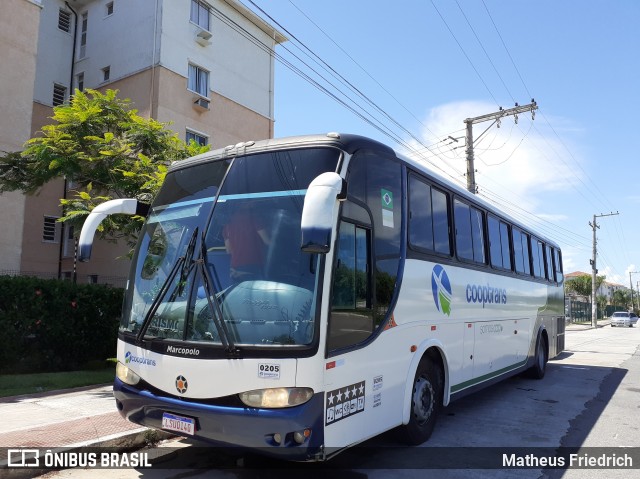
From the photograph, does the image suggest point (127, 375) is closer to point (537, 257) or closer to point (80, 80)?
point (537, 257)

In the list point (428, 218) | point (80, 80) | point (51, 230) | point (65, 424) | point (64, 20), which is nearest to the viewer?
point (65, 424)

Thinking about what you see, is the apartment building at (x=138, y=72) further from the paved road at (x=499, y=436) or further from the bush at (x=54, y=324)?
the paved road at (x=499, y=436)

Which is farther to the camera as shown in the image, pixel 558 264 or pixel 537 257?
pixel 558 264

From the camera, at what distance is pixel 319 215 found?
12.3 feet

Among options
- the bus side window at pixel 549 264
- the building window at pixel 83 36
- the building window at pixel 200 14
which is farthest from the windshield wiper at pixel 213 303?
the building window at pixel 83 36

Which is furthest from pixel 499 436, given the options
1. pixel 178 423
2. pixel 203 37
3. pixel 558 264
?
pixel 203 37

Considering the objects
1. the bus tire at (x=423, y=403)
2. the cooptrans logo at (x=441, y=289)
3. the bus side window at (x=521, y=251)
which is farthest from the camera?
the bus side window at (x=521, y=251)

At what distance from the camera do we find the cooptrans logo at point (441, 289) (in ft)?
21.1

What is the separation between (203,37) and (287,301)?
68.8ft

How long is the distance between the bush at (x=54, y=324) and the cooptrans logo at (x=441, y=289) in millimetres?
8008

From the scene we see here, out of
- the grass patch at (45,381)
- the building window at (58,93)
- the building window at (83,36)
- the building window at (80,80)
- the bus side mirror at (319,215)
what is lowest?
the grass patch at (45,381)

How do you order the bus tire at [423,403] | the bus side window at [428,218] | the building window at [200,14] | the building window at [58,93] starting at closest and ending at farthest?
1. the bus tire at [423,403]
2. the bus side window at [428,218]
3. the building window at [200,14]
4. the building window at [58,93]

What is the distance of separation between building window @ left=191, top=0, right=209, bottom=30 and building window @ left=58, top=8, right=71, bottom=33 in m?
6.56

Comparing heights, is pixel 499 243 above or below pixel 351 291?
above
